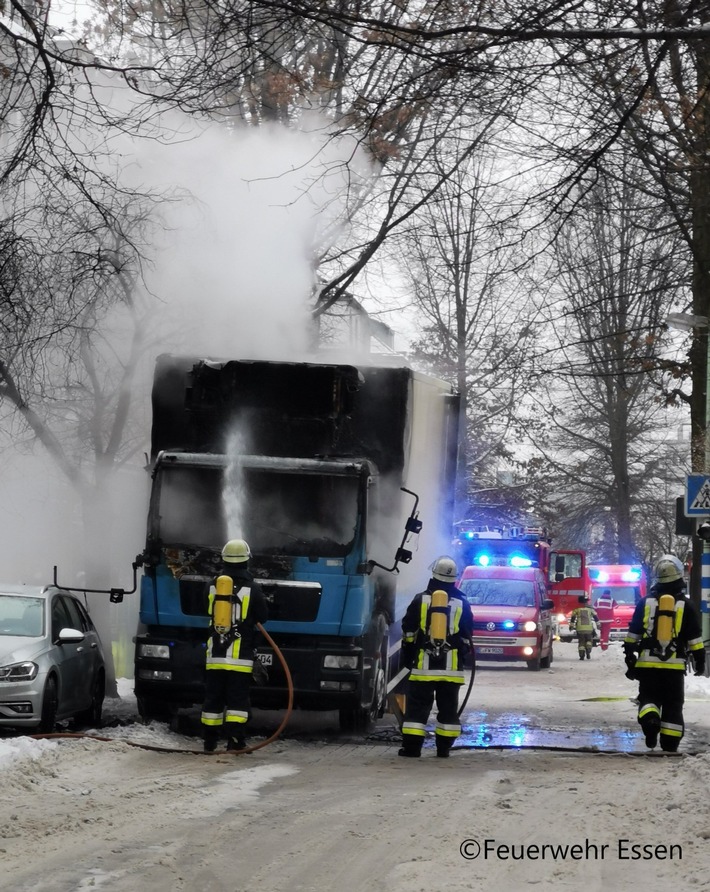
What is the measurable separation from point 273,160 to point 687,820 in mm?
9634

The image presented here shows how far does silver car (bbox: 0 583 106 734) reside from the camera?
1273 cm

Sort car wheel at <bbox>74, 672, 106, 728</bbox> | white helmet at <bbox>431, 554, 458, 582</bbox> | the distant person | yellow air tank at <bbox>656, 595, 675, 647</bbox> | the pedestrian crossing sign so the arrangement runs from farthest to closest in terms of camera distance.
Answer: the distant person < the pedestrian crossing sign < car wheel at <bbox>74, 672, 106, 728</bbox> < yellow air tank at <bbox>656, 595, 675, 647</bbox> < white helmet at <bbox>431, 554, 458, 582</bbox>

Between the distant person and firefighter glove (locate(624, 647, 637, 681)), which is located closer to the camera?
firefighter glove (locate(624, 647, 637, 681))

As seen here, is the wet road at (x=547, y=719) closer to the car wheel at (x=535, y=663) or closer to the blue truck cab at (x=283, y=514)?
the blue truck cab at (x=283, y=514)

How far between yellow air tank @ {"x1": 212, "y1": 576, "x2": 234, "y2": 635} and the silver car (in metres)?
1.86

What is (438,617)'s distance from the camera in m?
12.7

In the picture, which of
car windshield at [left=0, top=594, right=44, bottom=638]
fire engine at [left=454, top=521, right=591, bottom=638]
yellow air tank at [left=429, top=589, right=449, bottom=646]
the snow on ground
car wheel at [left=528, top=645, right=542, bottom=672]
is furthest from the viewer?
fire engine at [left=454, top=521, right=591, bottom=638]

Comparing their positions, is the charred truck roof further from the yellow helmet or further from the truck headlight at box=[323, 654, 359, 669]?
the truck headlight at box=[323, 654, 359, 669]

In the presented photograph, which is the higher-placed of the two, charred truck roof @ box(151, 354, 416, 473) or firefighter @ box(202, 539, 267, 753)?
charred truck roof @ box(151, 354, 416, 473)

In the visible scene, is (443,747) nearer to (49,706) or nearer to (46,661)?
(49,706)

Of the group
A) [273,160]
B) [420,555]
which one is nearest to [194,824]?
[420,555]

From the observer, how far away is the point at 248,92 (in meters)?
9.47

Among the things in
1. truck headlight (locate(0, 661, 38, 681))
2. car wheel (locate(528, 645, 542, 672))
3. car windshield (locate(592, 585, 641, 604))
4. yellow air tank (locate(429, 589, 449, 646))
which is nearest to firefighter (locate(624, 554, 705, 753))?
yellow air tank (locate(429, 589, 449, 646))

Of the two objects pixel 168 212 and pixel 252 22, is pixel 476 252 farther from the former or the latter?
pixel 252 22
